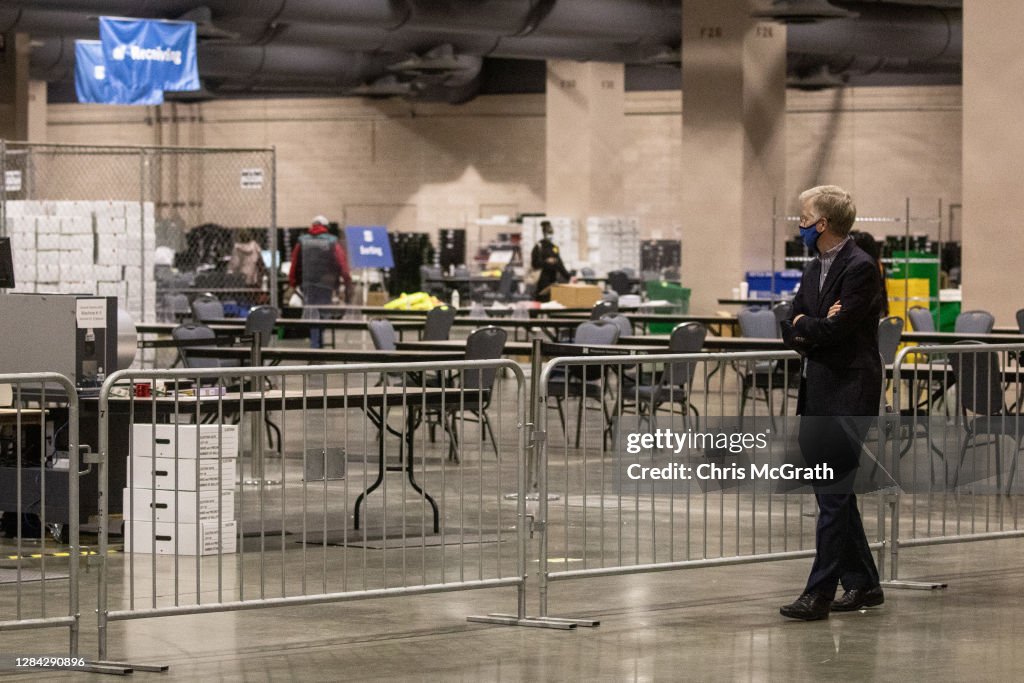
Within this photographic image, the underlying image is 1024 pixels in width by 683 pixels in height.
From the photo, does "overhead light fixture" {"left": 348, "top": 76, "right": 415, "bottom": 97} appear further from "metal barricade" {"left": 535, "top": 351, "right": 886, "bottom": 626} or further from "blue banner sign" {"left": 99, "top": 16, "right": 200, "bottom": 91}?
"metal barricade" {"left": 535, "top": 351, "right": 886, "bottom": 626}

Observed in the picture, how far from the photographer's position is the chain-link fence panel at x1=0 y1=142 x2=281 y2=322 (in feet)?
47.2

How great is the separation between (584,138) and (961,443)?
2133 centimetres

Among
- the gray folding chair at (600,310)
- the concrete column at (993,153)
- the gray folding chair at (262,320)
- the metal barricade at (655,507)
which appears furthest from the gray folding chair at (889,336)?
the gray folding chair at (262,320)

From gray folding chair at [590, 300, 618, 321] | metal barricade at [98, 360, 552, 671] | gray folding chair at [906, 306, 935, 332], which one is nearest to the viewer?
metal barricade at [98, 360, 552, 671]

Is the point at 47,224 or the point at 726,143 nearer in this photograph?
the point at 47,224

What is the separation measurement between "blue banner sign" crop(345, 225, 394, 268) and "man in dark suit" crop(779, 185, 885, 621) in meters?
16.2

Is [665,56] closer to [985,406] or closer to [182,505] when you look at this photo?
[985,406]

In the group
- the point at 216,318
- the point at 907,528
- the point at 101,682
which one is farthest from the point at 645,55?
the point at 101,682

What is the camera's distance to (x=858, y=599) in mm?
6359

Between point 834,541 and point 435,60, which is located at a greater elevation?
point 435,60

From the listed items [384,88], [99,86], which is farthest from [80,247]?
[384,88]

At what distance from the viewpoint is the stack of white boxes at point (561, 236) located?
27.4 m

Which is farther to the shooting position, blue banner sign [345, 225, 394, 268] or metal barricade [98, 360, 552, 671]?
blue banner sign [345, 225, 394, 268]

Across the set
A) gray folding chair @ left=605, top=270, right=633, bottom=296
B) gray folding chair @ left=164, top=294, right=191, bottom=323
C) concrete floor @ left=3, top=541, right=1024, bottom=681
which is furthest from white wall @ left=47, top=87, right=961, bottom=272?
concrete floor @ left=3, top=541, right=1024, bottom=681
